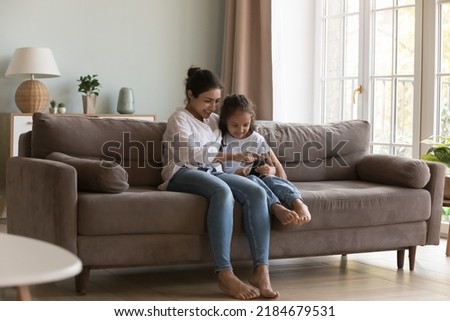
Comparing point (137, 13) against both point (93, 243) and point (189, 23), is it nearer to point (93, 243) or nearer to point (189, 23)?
point (189, 23)

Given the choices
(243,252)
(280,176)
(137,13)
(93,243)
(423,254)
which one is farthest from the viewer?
(137,13)

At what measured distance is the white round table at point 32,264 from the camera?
1162mm

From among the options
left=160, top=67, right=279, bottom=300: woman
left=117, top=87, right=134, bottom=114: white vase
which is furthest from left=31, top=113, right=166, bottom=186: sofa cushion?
left=117, top=87, right=134, bottom=114: white vase

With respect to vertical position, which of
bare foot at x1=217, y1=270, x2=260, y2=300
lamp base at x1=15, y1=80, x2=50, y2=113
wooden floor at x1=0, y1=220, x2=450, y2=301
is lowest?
wooden floor at x1=0, y1=220, x2=450, y2=301

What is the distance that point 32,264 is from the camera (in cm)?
122

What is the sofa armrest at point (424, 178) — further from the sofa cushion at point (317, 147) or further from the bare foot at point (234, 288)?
the bare foot at point (234, 288)

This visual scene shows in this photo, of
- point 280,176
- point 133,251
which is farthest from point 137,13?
point 133,251

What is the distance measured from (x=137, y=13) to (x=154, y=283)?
3109 millimetres

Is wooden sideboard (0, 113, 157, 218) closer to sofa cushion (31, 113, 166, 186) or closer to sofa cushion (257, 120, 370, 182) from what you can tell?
sofa cushion (31, 113, 166, 186)

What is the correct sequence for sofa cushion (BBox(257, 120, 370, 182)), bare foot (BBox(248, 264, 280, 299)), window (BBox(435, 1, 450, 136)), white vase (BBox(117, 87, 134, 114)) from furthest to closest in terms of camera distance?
white vase (BBox(117, 87, 134, 114)), window (BBox(435, 1, 450, 136)), sofa cushion (BBox(257, 120, 370, 182)), bare foot (BBox(248, 264, 280, 299))

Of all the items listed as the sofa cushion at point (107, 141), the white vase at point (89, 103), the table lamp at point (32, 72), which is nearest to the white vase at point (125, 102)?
the white vase at point (89, 103)

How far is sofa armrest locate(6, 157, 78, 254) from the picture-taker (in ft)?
10.2

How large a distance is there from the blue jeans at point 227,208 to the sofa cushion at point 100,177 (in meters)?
0.31

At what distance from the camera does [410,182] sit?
3867 mm
